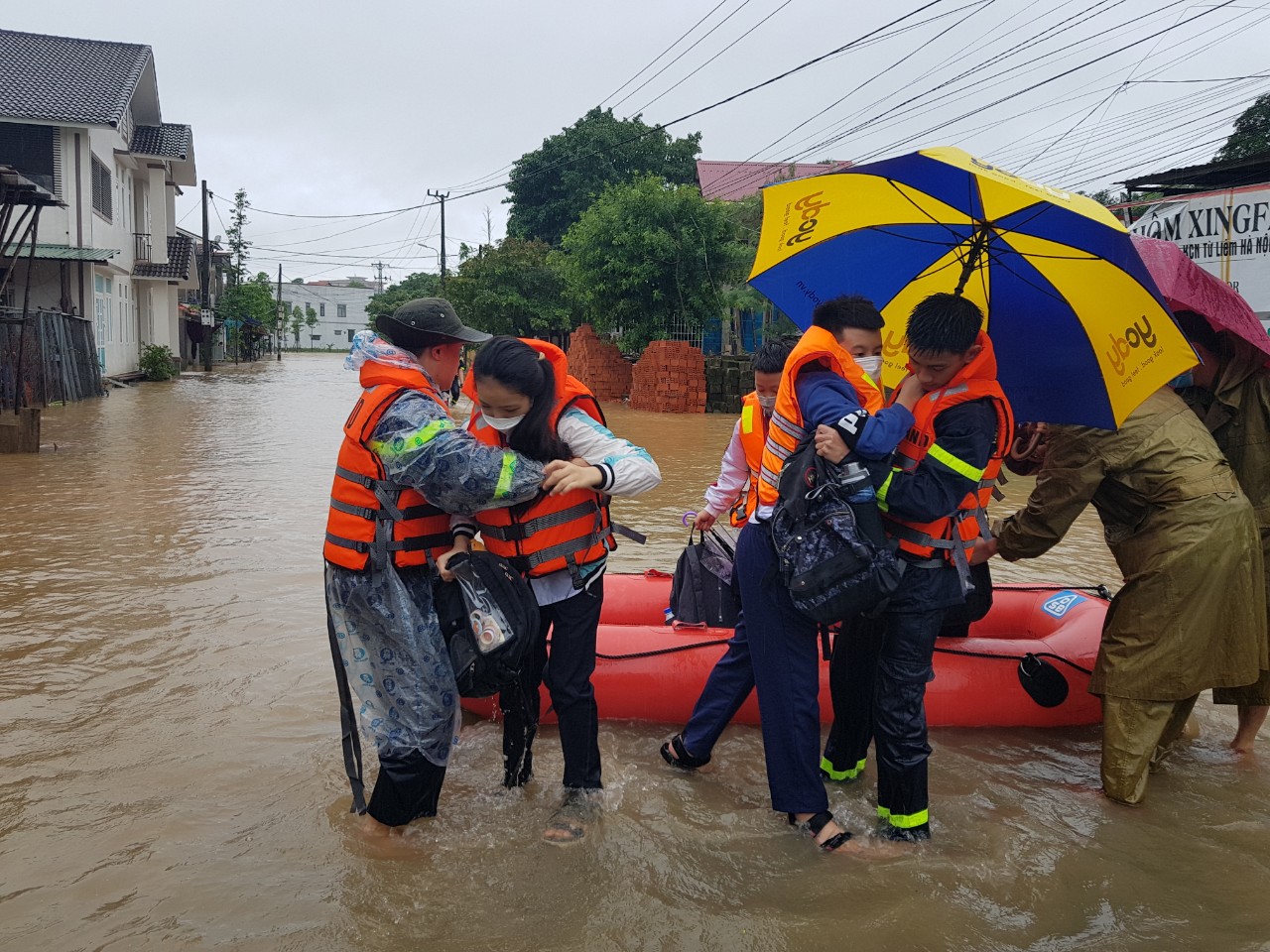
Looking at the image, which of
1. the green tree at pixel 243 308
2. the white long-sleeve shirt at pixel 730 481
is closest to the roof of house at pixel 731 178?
the green tree at pixel 243 308

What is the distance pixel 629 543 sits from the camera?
26.1 feet

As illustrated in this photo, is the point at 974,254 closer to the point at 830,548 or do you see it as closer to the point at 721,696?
the point at 830,548

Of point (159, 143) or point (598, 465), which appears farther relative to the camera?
point (159, 143)

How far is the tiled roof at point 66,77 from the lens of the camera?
73.2ft

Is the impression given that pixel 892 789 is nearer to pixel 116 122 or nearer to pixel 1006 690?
pixel 1006 690

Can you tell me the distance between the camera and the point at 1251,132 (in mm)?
18578

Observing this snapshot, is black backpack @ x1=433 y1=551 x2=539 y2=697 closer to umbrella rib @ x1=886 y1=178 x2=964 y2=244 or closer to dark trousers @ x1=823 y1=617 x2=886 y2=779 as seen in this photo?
dark trousers @ x1=823 y1=617 x2=886 y2=779

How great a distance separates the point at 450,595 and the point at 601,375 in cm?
2275

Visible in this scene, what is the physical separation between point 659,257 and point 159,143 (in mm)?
17505

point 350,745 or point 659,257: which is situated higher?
point 659,257

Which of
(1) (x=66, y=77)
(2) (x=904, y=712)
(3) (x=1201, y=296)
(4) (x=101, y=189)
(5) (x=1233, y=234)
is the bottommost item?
(2) (x=904, y=712)

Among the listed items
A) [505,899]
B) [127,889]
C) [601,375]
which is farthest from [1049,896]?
[601,375]

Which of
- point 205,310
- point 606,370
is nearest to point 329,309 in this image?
point 205,310

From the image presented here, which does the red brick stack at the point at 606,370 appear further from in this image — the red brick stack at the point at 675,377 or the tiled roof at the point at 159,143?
the tiled roof at the point at 159,143
